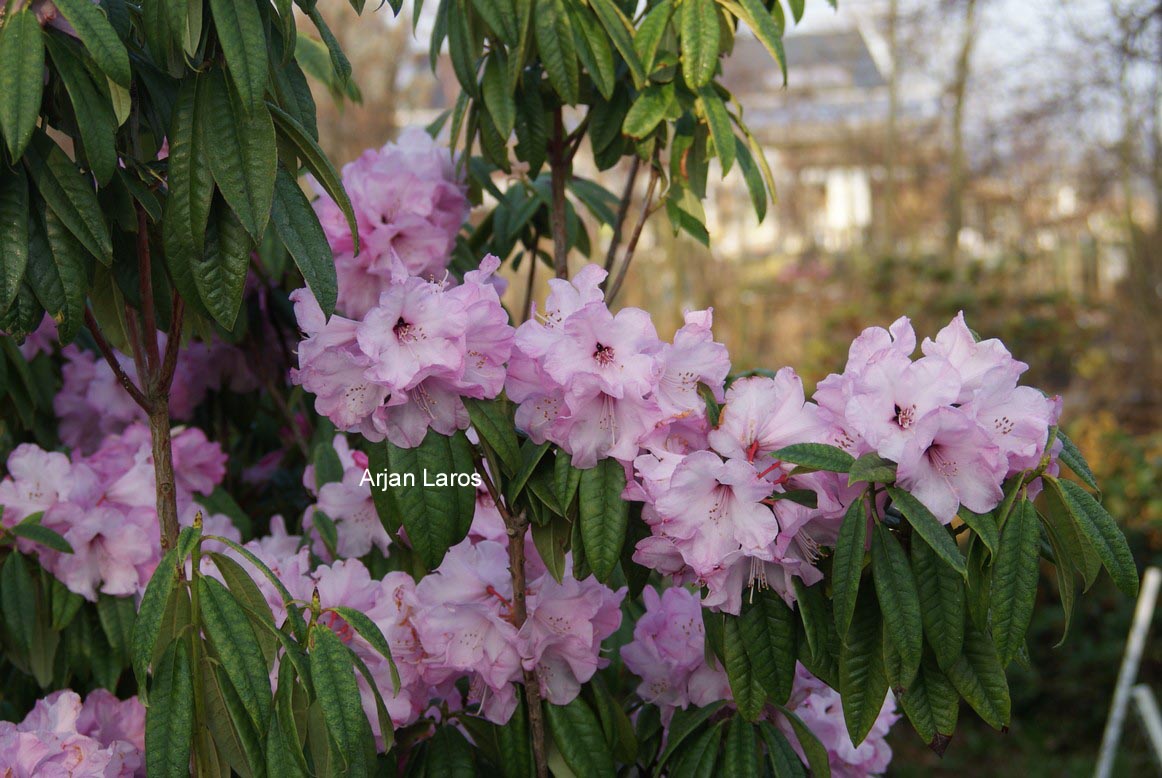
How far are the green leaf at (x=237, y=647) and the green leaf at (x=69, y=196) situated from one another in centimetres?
33

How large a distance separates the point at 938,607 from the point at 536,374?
44 cm

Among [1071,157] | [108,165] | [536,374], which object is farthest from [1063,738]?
[1071,157]

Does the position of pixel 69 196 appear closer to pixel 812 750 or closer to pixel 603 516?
pixel 603 516

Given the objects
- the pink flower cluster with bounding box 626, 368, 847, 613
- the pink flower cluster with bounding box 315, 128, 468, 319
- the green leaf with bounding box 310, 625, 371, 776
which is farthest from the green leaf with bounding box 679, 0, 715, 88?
the green leaf with bounding box 310, 625, 371, 776

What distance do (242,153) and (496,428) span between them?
0.35m

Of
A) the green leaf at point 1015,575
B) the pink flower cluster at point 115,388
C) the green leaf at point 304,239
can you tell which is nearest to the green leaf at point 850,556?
the green leaf at point 1015,575

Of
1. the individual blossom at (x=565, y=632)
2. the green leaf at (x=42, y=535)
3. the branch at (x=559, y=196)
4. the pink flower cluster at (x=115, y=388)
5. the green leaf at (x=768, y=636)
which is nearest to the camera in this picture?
the green leaf at (x=768, y=636)

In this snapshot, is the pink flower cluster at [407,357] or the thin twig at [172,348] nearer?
the pink flower cluster at [407,357]

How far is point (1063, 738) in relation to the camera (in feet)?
15.5

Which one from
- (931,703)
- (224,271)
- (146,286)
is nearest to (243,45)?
(224,271)

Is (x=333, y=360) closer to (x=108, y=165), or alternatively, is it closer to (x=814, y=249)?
(x=108, y=165)

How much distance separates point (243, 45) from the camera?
0.99 m

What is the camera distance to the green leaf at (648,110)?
1.50 meters

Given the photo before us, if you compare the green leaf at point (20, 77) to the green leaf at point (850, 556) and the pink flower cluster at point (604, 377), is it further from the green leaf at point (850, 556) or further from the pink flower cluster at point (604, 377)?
the green leaf at point (850, 556)
